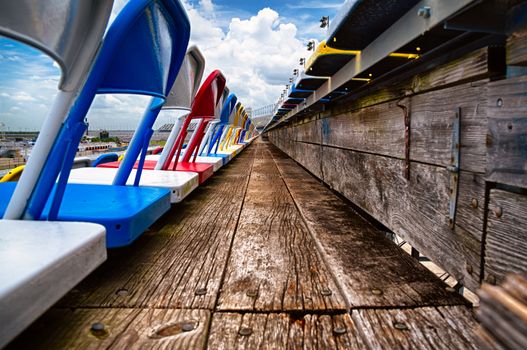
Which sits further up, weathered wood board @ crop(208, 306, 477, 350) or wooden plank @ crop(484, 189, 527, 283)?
wooden plank @ crop(484, 189, 527, 283)

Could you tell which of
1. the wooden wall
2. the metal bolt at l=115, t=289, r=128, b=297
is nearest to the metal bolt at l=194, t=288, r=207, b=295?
the metal bolt at l=115, t=289, r=128, b=297

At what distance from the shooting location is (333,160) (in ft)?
11.3

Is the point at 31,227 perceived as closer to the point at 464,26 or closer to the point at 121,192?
the point at 121,192

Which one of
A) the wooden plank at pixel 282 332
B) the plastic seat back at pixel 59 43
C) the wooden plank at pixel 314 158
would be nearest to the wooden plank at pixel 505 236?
the wooden plank at pixel 282 332

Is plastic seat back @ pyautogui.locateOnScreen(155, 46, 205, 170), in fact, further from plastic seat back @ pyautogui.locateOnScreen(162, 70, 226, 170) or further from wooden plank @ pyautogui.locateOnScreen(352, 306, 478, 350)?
wooden plank @ pyautogui.locateOnScreen(352, 306, 478, 350)

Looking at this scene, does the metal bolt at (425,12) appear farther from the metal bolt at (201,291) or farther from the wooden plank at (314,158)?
the wooden plank at (314,158)

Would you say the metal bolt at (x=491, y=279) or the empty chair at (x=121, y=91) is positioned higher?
the empty chair at (x=121, y=91)

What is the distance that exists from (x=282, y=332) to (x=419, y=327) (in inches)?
14.8

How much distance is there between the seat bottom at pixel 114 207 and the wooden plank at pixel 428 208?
44.5 inches

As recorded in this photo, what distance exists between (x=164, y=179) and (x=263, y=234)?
87 cm

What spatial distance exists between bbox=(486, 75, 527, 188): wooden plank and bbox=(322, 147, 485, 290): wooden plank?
0.13 metres

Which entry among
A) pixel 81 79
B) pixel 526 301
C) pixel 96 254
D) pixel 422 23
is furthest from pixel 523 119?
pixel 81 79

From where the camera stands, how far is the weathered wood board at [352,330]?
899 mm

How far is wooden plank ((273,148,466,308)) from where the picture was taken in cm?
114
